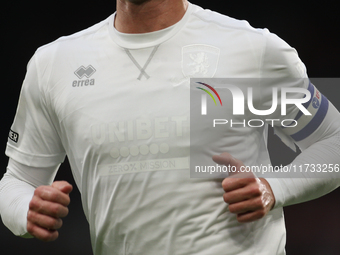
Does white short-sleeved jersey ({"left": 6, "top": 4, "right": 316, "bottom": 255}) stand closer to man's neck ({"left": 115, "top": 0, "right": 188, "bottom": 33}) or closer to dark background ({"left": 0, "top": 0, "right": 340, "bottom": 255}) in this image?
man's neck ({"left": 115, "top": 0, "right": 188, "bottom": 33})

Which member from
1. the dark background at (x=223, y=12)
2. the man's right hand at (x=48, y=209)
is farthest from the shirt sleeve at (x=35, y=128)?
the dark background at (x=223, y=12)

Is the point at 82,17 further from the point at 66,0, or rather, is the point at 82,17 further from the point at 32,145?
the point at 32,145

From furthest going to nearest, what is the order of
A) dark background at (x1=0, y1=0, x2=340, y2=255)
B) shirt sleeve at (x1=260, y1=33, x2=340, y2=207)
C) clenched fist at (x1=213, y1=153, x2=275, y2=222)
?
dark background at (x1=0, y1=0, x2=340, y2=255) → shirt sleeve at (x1=260, y1=33, x2=340, y2=207) → clenched fist at (x1=213, y1=153, x2=275, y2=222)

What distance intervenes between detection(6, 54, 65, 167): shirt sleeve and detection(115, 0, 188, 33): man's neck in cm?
26

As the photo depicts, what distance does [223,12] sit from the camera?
268 centimetres

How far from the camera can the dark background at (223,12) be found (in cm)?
257

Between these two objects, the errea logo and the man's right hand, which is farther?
the errea logo

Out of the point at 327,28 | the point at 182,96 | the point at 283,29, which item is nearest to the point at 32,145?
the point at 182,96

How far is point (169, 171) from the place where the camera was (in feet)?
3.45

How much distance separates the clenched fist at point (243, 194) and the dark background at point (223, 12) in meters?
1.66

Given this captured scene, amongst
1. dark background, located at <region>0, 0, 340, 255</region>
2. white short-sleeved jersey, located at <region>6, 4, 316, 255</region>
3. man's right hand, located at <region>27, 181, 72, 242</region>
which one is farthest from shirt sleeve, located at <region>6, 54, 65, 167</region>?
dark background, located at <region>0, 0, 340, 255</region>

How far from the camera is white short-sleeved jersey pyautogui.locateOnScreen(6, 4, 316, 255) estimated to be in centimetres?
105

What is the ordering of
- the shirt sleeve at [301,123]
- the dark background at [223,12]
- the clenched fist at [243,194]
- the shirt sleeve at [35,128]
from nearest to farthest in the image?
the clenched fist at [243,194]
the shirt sleeve at [301,123]
the shirt sleeve at [35,128]
the dark background at [223,12]

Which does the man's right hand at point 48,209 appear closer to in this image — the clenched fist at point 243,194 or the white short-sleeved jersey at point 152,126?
the white short-sleeved jersey at point 152,126
